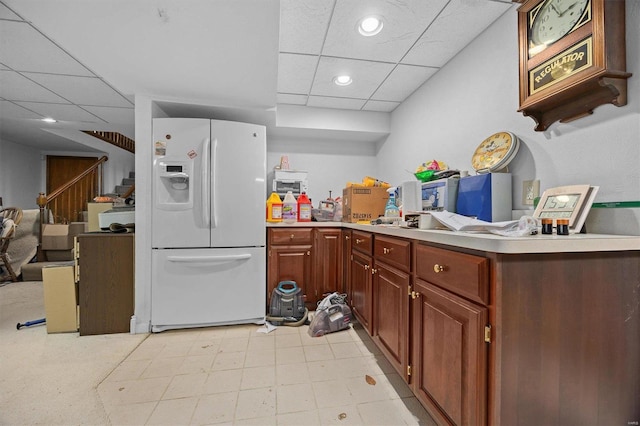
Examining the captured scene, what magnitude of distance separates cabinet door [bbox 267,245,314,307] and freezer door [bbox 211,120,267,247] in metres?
0.23

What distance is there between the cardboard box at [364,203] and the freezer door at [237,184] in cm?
85

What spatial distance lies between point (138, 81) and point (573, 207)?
117 inches

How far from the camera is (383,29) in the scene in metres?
1.84

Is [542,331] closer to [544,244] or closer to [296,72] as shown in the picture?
[544,244]

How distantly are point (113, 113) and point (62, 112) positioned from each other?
0.61 meters

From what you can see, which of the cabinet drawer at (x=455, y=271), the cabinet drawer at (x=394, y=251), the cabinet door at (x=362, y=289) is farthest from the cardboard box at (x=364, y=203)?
the cabinet drawer at (x=455, y=271)

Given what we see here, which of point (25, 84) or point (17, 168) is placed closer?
point (25, 84)

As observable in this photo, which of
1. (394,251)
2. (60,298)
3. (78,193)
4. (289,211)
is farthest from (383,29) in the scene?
(78,193)

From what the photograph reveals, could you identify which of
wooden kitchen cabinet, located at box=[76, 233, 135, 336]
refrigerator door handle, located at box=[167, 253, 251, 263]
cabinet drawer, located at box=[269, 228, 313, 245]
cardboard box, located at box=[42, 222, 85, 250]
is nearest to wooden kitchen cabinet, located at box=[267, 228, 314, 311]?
cabinet drawer, located at box=[269, 228, 313, 245]

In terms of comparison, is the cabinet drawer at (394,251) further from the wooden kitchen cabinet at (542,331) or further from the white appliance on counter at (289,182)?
the white appliance on counter at (289,182)

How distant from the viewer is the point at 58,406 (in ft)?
4.63

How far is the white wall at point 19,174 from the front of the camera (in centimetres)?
478

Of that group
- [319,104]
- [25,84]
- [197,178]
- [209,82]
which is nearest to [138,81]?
[209,82]

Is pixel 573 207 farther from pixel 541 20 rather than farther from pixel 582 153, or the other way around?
pixel 541 20
